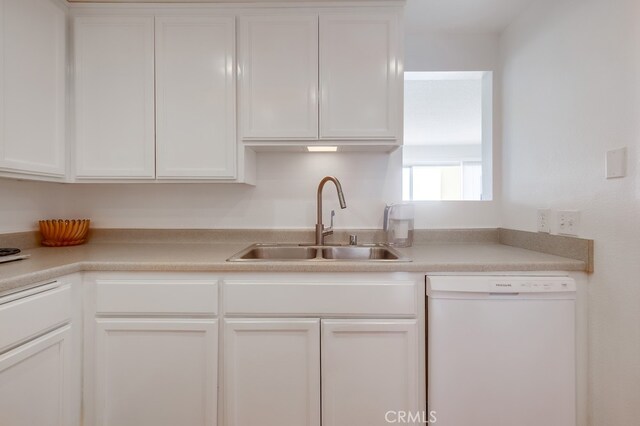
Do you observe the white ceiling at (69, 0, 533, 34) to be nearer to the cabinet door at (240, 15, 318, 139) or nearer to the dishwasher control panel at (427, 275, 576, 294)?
the cabinet door at (240, 15, 318, 139)

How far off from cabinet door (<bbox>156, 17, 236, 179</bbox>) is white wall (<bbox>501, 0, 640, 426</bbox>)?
1.55 meters

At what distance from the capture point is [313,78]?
163 centimetres

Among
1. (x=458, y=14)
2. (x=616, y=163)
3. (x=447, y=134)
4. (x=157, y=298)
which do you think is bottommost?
(x=157, y=298)

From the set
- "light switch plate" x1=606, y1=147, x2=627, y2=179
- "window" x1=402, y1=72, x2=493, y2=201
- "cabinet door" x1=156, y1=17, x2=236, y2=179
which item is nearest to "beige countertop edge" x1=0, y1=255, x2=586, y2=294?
"light switch plate" x1=606, y1=147, x2=627, y2=179

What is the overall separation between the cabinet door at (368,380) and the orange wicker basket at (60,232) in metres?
1.53

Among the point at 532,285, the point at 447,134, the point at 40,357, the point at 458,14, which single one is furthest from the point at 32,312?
the point at 447,134

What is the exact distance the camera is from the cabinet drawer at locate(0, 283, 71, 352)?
1041mm

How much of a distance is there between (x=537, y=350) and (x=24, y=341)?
6.22 feet

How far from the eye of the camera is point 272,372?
4.32 feet

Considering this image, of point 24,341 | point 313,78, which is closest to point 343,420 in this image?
point 24,341

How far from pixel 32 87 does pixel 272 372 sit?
5.46 feet

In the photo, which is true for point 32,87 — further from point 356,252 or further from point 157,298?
point 356,252

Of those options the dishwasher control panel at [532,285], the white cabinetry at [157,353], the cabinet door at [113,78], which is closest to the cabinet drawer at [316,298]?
the white cabinetry at [157,353]

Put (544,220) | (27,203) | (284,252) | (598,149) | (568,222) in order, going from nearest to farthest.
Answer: (598,149) → (568,222) → (544,220) → (27,203) → (284,252)
